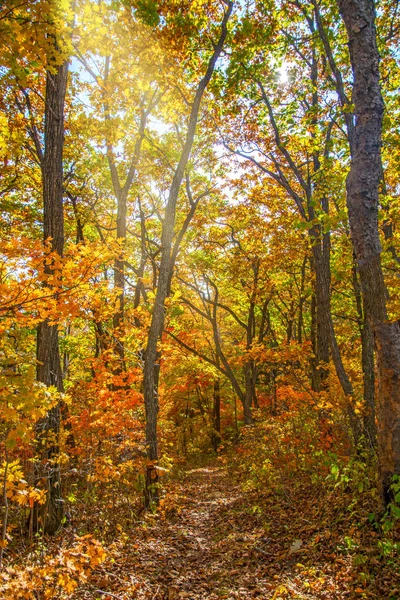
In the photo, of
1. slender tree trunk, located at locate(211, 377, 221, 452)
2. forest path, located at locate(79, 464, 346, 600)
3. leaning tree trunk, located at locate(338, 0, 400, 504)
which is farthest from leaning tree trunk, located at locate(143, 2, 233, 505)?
slender tree trunk, located at locate(211, 377, 221, 452)

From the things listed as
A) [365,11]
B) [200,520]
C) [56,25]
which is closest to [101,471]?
[200,520]

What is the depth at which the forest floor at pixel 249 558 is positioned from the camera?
12.5ft

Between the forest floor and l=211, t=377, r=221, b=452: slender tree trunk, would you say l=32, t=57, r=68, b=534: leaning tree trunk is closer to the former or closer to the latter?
the forest floor

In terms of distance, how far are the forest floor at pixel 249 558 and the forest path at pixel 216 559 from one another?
13 mm

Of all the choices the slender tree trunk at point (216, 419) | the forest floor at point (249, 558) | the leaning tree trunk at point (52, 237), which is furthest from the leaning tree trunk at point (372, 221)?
the slender tree trunk at point (216, 419)

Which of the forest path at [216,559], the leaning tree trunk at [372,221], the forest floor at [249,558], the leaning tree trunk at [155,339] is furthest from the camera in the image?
the leaning tree trunk at [155,339]

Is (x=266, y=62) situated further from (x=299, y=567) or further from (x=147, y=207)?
(x=299, y=567)

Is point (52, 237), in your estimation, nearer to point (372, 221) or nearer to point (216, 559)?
point (372, 221)

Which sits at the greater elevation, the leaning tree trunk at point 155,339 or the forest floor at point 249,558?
the leaning tree trunk at point 155,339

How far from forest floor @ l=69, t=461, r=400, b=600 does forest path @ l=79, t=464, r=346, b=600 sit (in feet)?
0.04

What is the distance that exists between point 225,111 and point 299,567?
933 centimetres

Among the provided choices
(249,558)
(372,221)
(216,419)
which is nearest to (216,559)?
(249,558)

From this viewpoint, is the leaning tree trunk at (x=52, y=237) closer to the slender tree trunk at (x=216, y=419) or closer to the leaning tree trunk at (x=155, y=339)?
the leaning tree trunk at (x=155, y=339)

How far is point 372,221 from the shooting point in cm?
411
